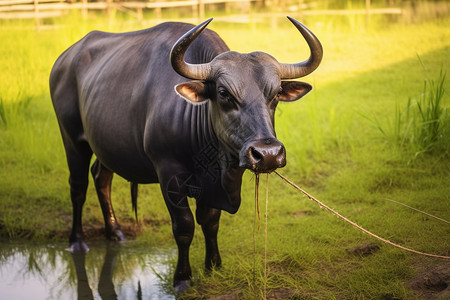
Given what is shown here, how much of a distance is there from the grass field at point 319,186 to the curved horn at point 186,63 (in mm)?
980

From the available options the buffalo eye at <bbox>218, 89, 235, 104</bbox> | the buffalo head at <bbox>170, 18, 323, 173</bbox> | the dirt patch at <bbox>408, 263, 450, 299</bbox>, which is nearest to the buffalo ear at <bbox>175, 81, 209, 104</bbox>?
the buffalo head at <bbox>170, 18, 323, 173</bbox>

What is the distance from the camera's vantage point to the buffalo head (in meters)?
3.52

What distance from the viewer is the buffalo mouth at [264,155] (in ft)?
11.0

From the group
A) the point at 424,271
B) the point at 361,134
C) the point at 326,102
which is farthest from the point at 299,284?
the point at 326,102

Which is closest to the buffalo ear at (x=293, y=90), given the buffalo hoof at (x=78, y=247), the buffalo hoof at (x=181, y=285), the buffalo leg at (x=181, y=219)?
the buffalo leg at (x=181, y=219)

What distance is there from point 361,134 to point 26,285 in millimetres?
4473

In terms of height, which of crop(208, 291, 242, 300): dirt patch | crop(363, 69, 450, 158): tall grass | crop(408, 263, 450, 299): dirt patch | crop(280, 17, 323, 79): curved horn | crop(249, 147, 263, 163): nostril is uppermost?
crop(280, 17, 323, 79): curved horn

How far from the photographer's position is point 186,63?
12.3 feet

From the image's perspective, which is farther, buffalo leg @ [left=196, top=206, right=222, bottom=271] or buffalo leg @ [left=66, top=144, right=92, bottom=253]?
buffalo leg @ [left=66, top=144, right=92, bottom=253]

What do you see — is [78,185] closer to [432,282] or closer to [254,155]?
[254,155]

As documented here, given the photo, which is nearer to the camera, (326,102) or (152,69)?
(152,69)

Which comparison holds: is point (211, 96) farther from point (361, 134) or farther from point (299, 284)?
point (361, 134)

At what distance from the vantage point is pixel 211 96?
3.88m

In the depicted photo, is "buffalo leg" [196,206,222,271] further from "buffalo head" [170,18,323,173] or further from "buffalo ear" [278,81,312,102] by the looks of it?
"buffalo ear" [278,81,312,102]
